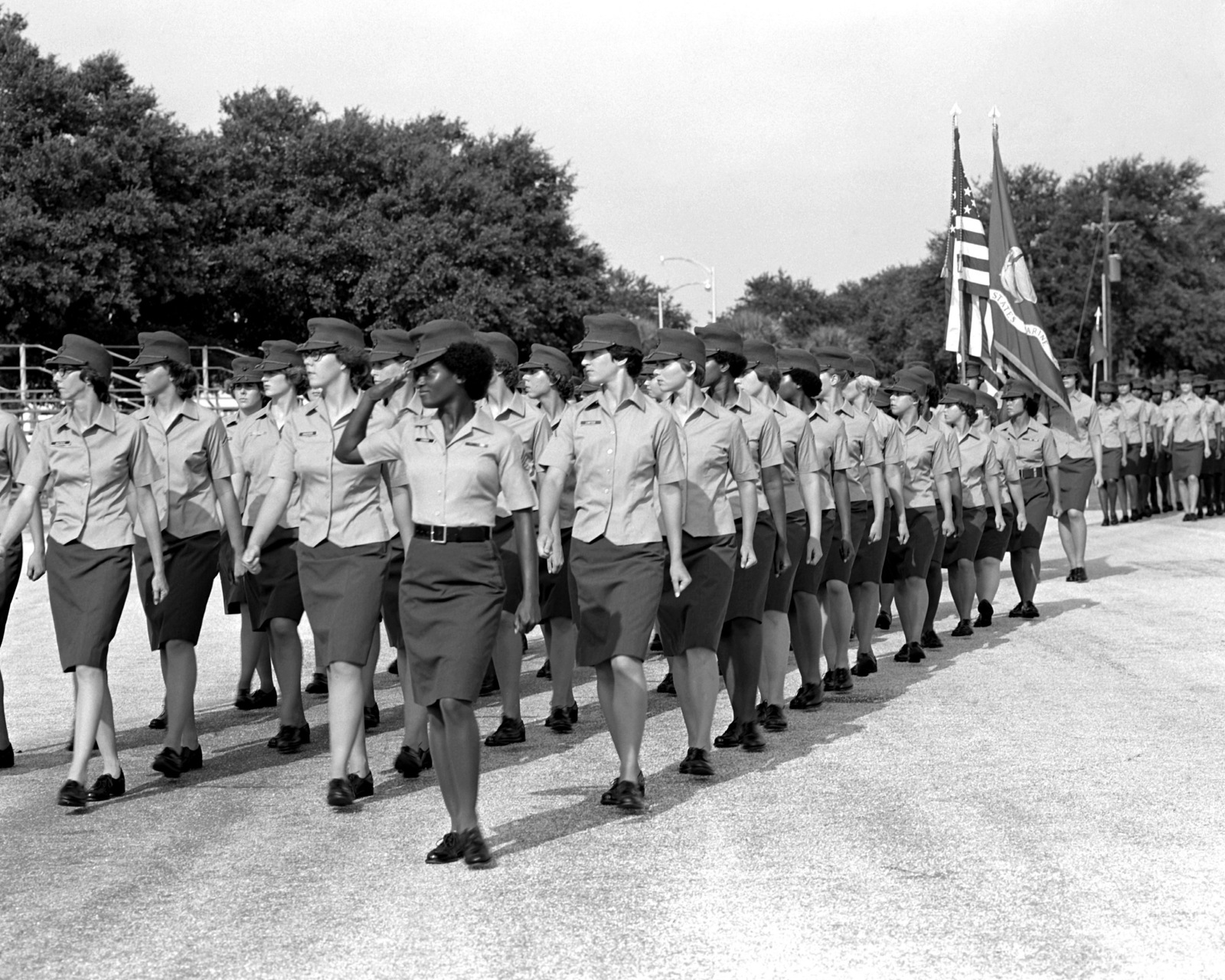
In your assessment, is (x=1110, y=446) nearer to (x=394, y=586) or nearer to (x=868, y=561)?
(x=868, y=561)

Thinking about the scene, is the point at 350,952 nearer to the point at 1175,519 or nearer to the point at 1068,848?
the point at 1068,848

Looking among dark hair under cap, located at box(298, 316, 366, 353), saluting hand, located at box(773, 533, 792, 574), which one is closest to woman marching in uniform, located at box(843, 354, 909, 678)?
saluting hand, located at box(773, 533, 792, 574)

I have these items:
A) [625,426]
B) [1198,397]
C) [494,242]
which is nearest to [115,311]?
[494,242]

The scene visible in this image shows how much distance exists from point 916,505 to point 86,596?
6.69 m

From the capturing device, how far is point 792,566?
9.87m

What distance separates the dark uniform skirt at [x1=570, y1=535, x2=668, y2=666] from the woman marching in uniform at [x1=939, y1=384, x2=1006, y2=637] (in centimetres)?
665

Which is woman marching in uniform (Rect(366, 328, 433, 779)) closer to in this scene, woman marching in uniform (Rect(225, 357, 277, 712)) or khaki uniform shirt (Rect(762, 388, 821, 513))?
→ woman marching in uniform (Rect(225, 357, 277, 712))

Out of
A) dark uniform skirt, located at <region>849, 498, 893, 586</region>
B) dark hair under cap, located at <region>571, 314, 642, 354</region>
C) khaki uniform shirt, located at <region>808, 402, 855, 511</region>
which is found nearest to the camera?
dark hair under cap, located at <region>571, 314, 642, 354</region>

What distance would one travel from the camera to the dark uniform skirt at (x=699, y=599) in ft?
27.8

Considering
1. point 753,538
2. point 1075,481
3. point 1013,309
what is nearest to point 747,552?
point 753,538

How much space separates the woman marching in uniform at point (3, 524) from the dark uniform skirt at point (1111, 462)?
66.6 feet

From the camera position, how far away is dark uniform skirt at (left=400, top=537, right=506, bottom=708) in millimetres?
→ 6695

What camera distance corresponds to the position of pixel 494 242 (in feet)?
174

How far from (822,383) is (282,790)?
4819 mm
